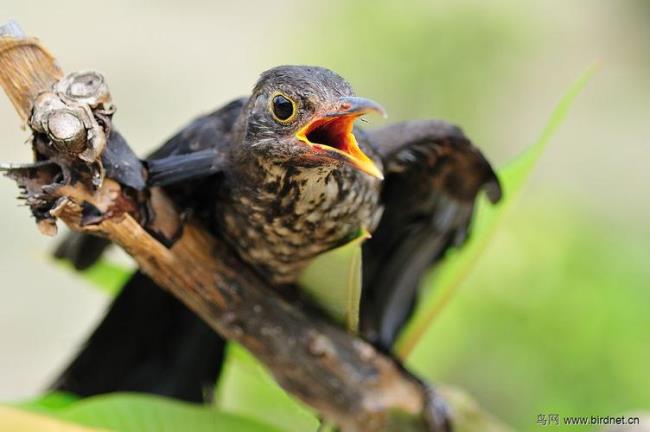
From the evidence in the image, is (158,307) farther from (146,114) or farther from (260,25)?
(260,25)

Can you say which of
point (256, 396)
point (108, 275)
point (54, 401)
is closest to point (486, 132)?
point (256, 396)

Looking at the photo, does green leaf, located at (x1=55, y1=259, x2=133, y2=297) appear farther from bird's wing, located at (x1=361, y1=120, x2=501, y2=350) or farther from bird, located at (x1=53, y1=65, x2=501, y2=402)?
bird's wing, located at (x1=361, y1=120, x2=501, y2=350)

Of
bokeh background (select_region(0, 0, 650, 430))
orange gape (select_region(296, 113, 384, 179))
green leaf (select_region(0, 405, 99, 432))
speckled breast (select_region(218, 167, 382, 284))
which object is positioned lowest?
bokeh background (select_region(0, 0, 650, 430))

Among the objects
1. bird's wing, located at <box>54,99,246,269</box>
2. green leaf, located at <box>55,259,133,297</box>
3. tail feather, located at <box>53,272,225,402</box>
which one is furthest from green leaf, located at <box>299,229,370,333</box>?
green leaf, located at <box>55,259,133,297</box>

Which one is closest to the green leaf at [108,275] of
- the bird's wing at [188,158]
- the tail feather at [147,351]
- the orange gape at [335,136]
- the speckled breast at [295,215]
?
the tail feather at [147,351]

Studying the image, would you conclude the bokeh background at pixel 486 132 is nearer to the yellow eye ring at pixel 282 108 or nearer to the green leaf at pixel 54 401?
the green leaf at pixel 54 401

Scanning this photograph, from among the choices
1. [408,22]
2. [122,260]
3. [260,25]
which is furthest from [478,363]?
[260,25]
